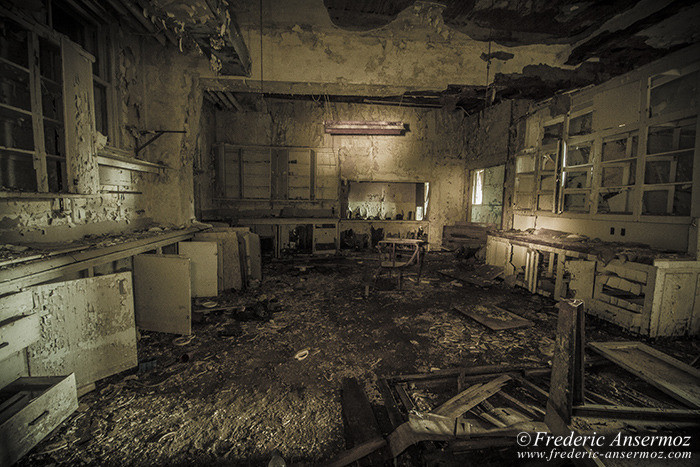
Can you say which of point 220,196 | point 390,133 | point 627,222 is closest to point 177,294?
point 220,196

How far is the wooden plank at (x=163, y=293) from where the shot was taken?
330cm

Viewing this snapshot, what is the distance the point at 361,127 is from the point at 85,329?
7.84m

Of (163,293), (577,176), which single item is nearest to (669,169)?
(577,176)

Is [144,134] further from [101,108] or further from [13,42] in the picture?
[13,42]

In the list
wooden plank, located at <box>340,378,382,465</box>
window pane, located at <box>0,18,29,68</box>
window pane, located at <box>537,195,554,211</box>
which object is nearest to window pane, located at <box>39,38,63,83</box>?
window pane, located at <box>0,18,29,68</box>

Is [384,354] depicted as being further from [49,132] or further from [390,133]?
[390,133]

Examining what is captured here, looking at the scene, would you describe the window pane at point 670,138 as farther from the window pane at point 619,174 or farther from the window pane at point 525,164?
the window pane at point 525,164

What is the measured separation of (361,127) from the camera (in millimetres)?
8477

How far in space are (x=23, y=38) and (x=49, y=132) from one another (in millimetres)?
873

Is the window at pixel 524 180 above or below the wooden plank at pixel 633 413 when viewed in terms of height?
above

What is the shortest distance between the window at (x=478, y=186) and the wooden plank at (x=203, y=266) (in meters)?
8.42

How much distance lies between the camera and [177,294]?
3.33 metres

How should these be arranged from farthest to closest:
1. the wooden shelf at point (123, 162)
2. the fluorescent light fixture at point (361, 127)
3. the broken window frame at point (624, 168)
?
1. the fluorescent light fixture at point (361, 127)
2. the broken window frame at point (624, 168)
3. the wooden shelf at point (123, 162)

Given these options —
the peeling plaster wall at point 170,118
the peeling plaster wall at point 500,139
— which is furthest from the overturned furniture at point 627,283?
the peeling plaster wall at point 170,118
